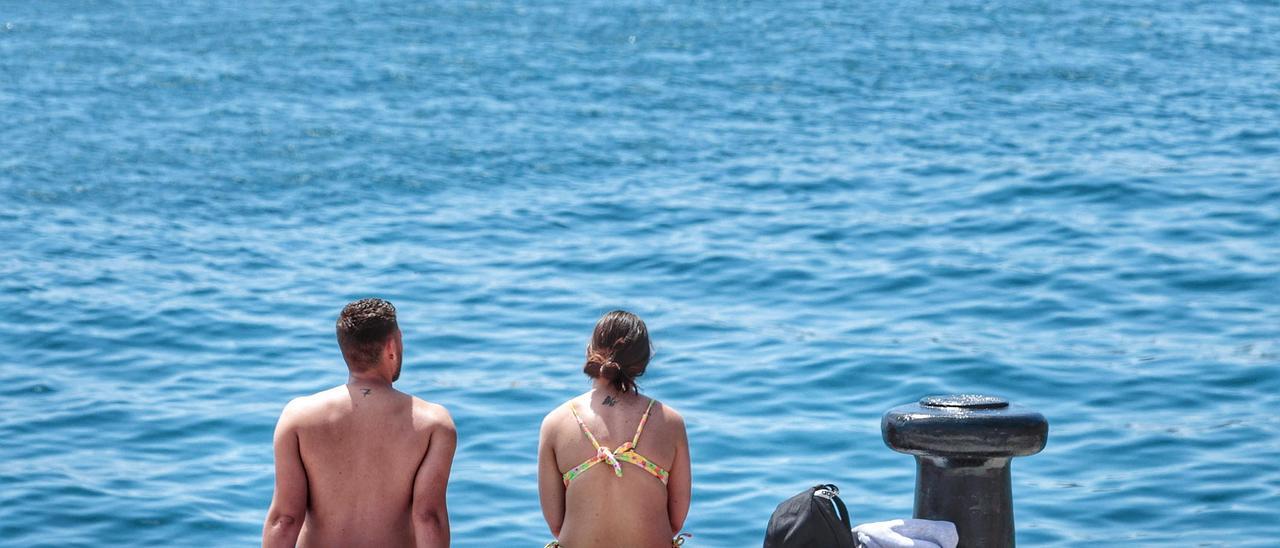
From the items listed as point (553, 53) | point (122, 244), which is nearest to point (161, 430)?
point (122, 244)

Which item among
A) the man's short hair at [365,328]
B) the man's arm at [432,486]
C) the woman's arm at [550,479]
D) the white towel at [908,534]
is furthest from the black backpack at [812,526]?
the man's short hair at [365,328]

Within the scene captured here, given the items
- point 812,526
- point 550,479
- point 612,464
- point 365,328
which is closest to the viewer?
point 812,526

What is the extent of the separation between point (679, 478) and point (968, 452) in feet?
3.29

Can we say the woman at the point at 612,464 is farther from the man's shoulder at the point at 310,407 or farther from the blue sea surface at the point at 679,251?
the blue sea surface at the point at 679,251

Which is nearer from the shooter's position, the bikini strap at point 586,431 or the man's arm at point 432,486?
the man's arm at point 432,486

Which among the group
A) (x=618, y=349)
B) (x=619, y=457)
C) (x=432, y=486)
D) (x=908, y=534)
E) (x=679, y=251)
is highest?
(x=679, y=251)

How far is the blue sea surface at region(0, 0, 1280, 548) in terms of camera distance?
9.84 m

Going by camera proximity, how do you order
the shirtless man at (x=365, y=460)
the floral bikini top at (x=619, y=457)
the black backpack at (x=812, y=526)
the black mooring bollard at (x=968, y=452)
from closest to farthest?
the black backpack at (x=812, y=526), the black mooring bollard at (x=968, y=452), the shirtless man at (x=365, y=460), the floral bikini top at (x=619, y=457)

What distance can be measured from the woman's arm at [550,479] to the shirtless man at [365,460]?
338 millimetres

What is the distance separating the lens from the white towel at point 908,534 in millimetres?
5062

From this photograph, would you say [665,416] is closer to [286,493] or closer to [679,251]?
[286,493]

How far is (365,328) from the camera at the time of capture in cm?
507

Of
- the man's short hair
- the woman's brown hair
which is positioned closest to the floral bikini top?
the woman's brown hair

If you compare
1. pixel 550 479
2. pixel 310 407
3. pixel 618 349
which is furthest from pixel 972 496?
pixel 310 407
